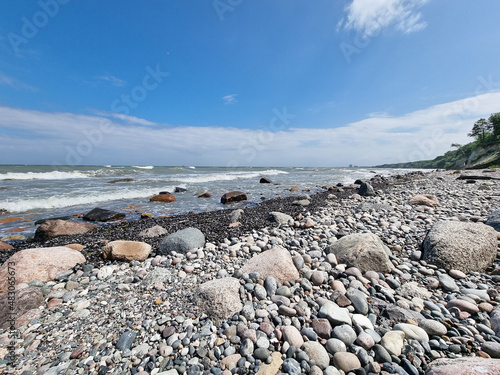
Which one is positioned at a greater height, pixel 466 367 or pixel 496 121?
pixel 496 121

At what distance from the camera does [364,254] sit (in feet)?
10.2

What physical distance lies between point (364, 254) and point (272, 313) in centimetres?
179

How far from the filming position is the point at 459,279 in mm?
2811

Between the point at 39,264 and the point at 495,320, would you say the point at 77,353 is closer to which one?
the point at 39,264

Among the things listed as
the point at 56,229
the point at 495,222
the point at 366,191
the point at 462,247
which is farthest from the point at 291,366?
the point at 366,191

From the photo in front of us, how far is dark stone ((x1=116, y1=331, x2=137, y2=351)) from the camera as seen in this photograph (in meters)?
1.96

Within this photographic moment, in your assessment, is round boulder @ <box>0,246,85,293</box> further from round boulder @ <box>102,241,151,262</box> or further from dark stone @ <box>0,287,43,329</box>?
dark stone @ <box>0,287,43,329</box>

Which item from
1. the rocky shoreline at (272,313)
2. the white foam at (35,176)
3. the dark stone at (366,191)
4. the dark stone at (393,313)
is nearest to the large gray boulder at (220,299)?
the rocky shoreline at (272,313)

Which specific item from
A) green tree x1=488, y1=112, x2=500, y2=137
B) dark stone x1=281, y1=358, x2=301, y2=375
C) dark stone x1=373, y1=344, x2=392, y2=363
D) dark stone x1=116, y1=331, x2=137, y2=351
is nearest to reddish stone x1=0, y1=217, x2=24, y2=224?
dark stone x1=116, y1=331, x2=137, y2=351

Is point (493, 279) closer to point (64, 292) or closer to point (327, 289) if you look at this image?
point (327, 289)

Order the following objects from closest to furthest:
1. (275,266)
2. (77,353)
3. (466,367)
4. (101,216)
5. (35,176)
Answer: (466,367), (77,353), (275,266), (101,216), (35,176)

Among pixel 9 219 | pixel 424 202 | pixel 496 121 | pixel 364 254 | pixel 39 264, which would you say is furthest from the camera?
pixel 496 121

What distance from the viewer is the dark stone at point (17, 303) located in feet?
7.66

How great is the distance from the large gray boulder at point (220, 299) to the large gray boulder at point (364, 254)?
1.80m
